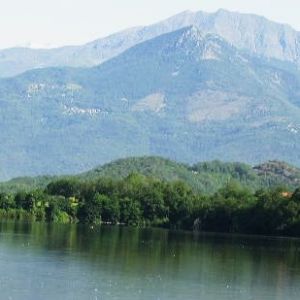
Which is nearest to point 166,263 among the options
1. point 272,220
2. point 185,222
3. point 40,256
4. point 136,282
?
point 40,256

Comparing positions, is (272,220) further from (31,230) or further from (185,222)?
(31,230)

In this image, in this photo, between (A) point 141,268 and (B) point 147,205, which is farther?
(B) point 147,205

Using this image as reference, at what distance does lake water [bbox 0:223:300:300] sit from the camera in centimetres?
5334

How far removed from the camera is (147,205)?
471 feet

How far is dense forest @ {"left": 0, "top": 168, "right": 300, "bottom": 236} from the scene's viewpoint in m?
127

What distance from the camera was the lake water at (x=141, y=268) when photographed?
175 ft

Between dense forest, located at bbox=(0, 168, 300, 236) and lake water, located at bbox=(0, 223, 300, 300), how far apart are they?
1092 inches

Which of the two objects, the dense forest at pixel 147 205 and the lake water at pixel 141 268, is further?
the dense forest at pixel 147 205

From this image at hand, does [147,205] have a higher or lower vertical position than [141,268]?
higher

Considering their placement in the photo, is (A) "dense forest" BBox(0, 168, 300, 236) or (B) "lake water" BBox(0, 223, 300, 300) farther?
(A) "dense forest" BBox(0, 168, 300, 236)

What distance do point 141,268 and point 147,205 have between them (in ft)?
256

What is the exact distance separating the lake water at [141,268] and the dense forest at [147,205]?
27.7m

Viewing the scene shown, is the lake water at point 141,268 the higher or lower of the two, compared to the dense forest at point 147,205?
lower

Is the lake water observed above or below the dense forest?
below
